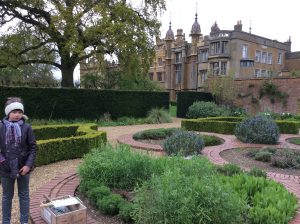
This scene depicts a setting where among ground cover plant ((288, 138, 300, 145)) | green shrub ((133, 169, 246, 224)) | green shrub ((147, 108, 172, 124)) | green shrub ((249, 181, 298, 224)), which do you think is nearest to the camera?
green shrub ((133, 169, 246, 224))

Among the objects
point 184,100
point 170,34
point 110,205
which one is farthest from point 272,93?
point 170,34

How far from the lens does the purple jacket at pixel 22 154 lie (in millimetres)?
3256

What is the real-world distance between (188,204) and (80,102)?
564 inches

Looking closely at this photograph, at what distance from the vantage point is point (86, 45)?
1789 cm

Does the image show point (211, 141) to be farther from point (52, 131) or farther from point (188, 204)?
point (188, 204)

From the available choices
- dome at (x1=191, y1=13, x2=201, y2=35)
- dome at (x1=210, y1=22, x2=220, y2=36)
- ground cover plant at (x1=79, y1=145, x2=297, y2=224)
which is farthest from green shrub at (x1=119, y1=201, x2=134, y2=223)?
dome at (x1=191, y1=13, x2=201, y2=35)

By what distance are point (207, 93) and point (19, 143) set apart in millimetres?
20565

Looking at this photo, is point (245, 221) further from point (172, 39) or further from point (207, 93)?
point (172, 39)

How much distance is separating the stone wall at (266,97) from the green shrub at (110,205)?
63.0 feet

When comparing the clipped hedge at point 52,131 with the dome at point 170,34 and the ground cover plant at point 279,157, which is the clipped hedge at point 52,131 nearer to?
the ground cover plant at point 279,157

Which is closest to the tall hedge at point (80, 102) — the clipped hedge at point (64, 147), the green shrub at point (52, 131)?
the green shrub at point (52, 131)

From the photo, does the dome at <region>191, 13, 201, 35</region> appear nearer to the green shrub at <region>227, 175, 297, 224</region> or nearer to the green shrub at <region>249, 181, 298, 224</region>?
the green shrub at <region>227, 175, 297, 224</region>

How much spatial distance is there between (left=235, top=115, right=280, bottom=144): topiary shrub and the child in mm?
7588

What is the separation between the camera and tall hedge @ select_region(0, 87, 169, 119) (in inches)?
584
